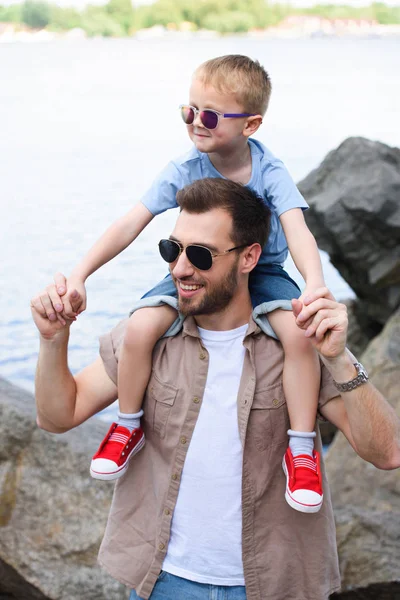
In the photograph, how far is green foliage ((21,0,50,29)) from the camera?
121ft

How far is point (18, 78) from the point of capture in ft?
134

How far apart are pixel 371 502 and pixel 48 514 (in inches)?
98.0

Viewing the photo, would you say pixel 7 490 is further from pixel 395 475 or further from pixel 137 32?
pixel 137 32

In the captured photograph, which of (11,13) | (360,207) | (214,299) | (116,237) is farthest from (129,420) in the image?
(11,13)

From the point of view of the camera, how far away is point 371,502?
217 inches

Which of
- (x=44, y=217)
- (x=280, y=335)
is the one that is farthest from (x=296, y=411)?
(x=44, y=217)

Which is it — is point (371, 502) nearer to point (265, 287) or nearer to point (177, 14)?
point (265, 287)

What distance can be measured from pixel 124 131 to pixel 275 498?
2275cm

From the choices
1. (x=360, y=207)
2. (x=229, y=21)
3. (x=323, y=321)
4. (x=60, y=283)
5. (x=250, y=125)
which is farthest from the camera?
(x=229, y=21)

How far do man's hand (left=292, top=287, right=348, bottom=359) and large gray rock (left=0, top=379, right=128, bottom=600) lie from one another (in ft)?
5.70

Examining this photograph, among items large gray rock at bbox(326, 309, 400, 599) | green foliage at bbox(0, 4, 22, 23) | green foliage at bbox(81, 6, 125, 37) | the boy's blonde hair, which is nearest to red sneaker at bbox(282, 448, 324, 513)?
the boy's blonde hair

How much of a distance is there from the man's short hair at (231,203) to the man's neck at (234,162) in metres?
0.22

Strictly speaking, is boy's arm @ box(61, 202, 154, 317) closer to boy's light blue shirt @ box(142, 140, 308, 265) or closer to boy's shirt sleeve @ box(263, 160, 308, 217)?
boy's light blue shirt @ box(142, 140, 308, 265)

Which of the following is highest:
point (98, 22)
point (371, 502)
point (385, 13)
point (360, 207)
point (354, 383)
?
point (354, 383)
